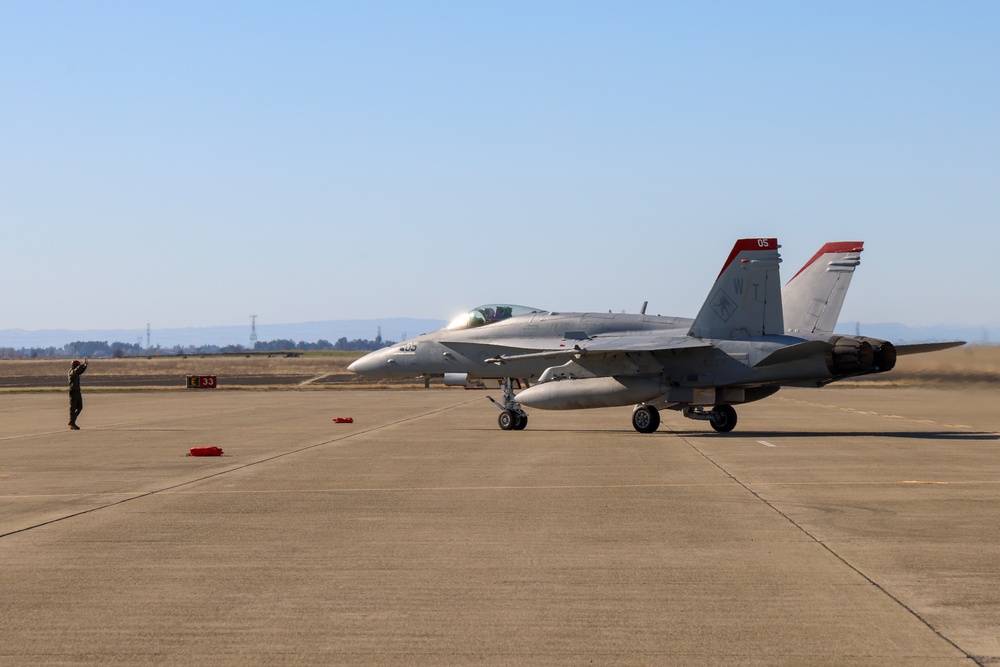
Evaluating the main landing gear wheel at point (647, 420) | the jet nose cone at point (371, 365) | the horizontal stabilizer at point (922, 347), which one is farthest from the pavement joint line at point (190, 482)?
the horizontal stabilizer at point (922, 347)

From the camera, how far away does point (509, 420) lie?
90.6 feet

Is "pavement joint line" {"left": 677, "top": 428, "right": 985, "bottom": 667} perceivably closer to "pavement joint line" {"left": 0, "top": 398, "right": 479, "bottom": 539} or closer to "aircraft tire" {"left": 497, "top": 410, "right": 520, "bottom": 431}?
"pavement joint line" {"left": 0, "top": 398, "right": 479, "bottom": 539}

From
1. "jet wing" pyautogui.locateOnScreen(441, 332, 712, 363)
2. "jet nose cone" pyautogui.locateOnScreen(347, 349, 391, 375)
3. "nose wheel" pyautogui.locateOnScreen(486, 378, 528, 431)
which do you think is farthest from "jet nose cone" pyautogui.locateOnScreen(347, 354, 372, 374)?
"nose wheel" pyautogui.locateOnScreen(486, 378, 528, 431)

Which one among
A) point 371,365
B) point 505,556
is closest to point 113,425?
point 371,365

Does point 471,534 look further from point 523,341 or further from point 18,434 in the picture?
point 18,434

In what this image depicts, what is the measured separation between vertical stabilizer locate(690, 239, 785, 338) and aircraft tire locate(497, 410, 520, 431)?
215 inches

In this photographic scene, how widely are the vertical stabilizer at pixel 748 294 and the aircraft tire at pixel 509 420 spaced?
215 inches

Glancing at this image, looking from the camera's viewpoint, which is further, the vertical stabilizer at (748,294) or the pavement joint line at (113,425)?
the pavement joint line at (113,425)

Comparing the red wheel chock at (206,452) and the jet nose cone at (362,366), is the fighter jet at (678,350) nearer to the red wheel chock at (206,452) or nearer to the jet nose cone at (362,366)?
→ the jet nose cone at (362,366)

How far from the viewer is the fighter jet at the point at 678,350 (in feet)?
80.0

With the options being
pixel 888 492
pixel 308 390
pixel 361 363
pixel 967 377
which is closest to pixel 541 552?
pixel 888 492

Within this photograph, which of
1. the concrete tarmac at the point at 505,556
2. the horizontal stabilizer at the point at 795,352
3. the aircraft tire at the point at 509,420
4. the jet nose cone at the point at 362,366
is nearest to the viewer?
the concrete tarmac at the point at 505,556

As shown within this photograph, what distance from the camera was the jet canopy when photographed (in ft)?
93.1

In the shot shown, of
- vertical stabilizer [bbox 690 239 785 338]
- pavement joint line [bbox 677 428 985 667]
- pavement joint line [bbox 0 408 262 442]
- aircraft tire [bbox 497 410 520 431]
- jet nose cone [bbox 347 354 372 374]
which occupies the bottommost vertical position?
pavement joint line [bbox 0 408 262 442]
